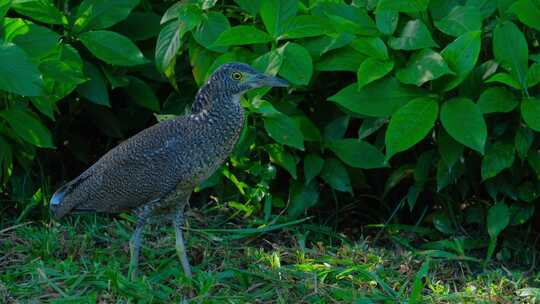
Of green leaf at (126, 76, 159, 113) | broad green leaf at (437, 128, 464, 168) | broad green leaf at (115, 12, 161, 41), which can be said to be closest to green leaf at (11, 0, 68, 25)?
broad green leaf at (115, 12, 161, 41)

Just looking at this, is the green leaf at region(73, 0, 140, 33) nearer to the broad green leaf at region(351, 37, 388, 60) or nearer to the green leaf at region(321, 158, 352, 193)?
the broad green leaf at region(351, 37, 388, 60)

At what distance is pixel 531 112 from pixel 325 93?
137cm

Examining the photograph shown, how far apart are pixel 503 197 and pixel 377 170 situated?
86cm

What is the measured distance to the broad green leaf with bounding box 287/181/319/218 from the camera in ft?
19.4

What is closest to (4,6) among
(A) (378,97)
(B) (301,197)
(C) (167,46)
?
(C) (167,46)

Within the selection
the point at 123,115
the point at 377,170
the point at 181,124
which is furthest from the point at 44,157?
the point at 377,170

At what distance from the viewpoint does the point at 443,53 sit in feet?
17.4

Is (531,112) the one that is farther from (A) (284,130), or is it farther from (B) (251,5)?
(B) (251,5)

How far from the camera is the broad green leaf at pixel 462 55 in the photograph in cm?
518

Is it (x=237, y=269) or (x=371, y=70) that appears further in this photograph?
(x=371, y=70)

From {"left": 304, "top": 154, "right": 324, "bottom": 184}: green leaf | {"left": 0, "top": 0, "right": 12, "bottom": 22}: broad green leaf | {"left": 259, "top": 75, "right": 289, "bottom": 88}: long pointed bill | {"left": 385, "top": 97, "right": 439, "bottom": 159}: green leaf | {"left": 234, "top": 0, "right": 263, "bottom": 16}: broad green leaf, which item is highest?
{"left": 0, "top": 0, "right": 12, "bottom": 22}: broad green leaf

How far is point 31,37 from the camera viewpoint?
5.58m

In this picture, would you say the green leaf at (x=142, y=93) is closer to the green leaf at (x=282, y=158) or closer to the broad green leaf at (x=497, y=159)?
the green leaf at (x=282, y=158)

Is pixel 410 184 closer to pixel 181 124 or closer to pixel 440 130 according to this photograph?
pixel 440 130
